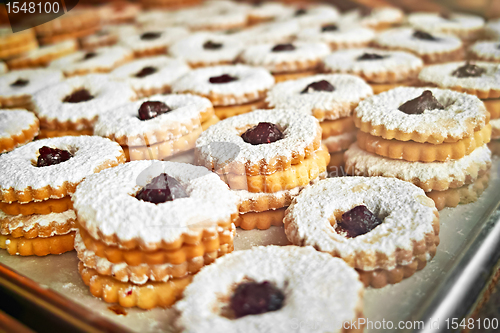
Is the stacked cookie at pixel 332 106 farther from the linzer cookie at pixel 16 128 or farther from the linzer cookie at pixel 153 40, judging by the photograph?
the linzer cookie at pixel 153 40

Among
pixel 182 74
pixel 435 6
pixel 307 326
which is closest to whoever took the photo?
pixel 307 326

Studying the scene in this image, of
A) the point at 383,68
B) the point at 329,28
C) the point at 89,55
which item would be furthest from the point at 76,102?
the point at 329,28

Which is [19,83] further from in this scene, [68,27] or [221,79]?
[221,79]

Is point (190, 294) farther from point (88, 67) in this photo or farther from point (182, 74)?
point (88, 67)

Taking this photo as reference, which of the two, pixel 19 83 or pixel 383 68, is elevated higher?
pixel 383 68

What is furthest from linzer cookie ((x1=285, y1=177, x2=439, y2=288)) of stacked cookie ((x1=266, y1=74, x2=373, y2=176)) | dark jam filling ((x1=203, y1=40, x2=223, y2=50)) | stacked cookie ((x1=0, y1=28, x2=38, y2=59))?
stacked cookie ((x1=0, y1=28, x2=38, y2=59))

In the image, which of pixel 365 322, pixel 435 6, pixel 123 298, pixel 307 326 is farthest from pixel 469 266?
pixel 435 6
